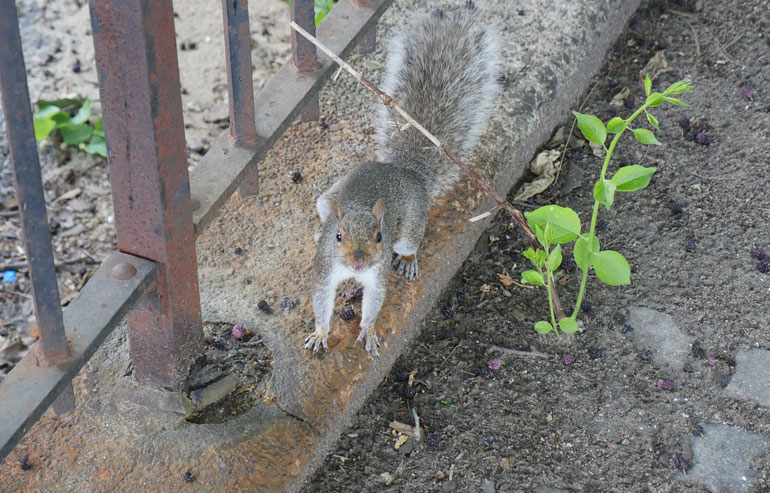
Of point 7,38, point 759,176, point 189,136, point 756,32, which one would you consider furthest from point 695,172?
point 7,38

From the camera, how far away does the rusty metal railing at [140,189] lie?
4.74ft

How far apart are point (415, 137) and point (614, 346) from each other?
0.92 m

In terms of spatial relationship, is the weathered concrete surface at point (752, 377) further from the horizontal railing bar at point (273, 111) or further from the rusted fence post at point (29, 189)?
the rusted fence post at point (29, 189)

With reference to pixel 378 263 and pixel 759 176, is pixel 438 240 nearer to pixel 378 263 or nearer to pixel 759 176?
pixel 378 263

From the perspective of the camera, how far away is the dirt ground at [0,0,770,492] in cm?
219

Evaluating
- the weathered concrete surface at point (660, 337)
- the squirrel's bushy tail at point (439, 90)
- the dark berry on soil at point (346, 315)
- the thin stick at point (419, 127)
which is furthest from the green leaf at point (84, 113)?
the weathered concrete surface at point (660, 337)

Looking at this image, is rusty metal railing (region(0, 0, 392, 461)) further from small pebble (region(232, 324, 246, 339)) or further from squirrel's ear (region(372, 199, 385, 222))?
squirrel's ear (region(372, 199, 385, 222))

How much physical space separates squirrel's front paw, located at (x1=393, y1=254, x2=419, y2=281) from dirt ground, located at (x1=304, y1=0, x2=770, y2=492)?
159mm

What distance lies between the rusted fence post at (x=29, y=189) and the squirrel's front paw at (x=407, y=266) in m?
1.09

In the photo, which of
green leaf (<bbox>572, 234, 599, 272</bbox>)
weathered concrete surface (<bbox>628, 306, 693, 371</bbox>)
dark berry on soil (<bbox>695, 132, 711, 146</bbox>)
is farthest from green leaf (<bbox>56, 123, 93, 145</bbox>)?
dark berry on soil (<bbox>695, 132, 711, 146</bbox>)

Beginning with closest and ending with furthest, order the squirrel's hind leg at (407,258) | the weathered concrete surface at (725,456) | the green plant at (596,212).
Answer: the green plant at (596,212) → the weathered concrete surface at (725,456) → the squirrel's hind leg at (407,258)

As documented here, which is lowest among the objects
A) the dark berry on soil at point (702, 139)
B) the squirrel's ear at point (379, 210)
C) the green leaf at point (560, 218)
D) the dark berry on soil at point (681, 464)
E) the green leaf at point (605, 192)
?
the dark berry on soil at point (681, 464)

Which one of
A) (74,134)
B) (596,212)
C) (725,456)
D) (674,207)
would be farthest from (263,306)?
(74,134)

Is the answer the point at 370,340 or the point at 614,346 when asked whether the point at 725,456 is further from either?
the point at 370,340
